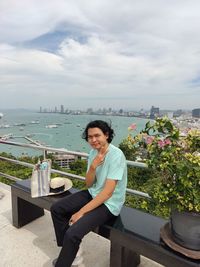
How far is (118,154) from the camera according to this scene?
1.97 meters

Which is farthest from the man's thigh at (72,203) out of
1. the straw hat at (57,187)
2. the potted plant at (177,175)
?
the potted plant at (177,175)

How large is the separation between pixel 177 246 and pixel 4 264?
1429mm

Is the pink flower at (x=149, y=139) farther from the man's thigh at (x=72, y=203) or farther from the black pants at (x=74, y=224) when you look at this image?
the man's thigh at (x=72, y=203)

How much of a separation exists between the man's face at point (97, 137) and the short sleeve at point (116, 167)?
147mm

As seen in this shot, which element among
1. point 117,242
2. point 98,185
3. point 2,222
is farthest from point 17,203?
point 117,242

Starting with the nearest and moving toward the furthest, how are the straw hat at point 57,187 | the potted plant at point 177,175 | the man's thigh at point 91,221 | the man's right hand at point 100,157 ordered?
the potted plant at point 177,175 → the man's thigh at point 91,221 → the man's right hand at point 100,157 → the straw hat at point 57,187

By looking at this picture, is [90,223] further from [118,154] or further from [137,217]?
[118,154]

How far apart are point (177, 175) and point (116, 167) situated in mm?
566

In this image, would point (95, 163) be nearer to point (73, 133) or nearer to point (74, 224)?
point (74, 224)

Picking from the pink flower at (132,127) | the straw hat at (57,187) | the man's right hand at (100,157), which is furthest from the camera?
the straw hat at (57,187)

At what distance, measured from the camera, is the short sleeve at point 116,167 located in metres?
1.90

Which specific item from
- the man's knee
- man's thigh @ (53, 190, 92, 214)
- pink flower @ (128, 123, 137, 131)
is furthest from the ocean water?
the man's knee

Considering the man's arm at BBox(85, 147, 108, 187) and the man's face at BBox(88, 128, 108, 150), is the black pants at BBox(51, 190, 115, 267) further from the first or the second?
the man's face at BBox(88, 128, 108, 150)

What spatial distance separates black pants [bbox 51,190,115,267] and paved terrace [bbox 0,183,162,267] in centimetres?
37
